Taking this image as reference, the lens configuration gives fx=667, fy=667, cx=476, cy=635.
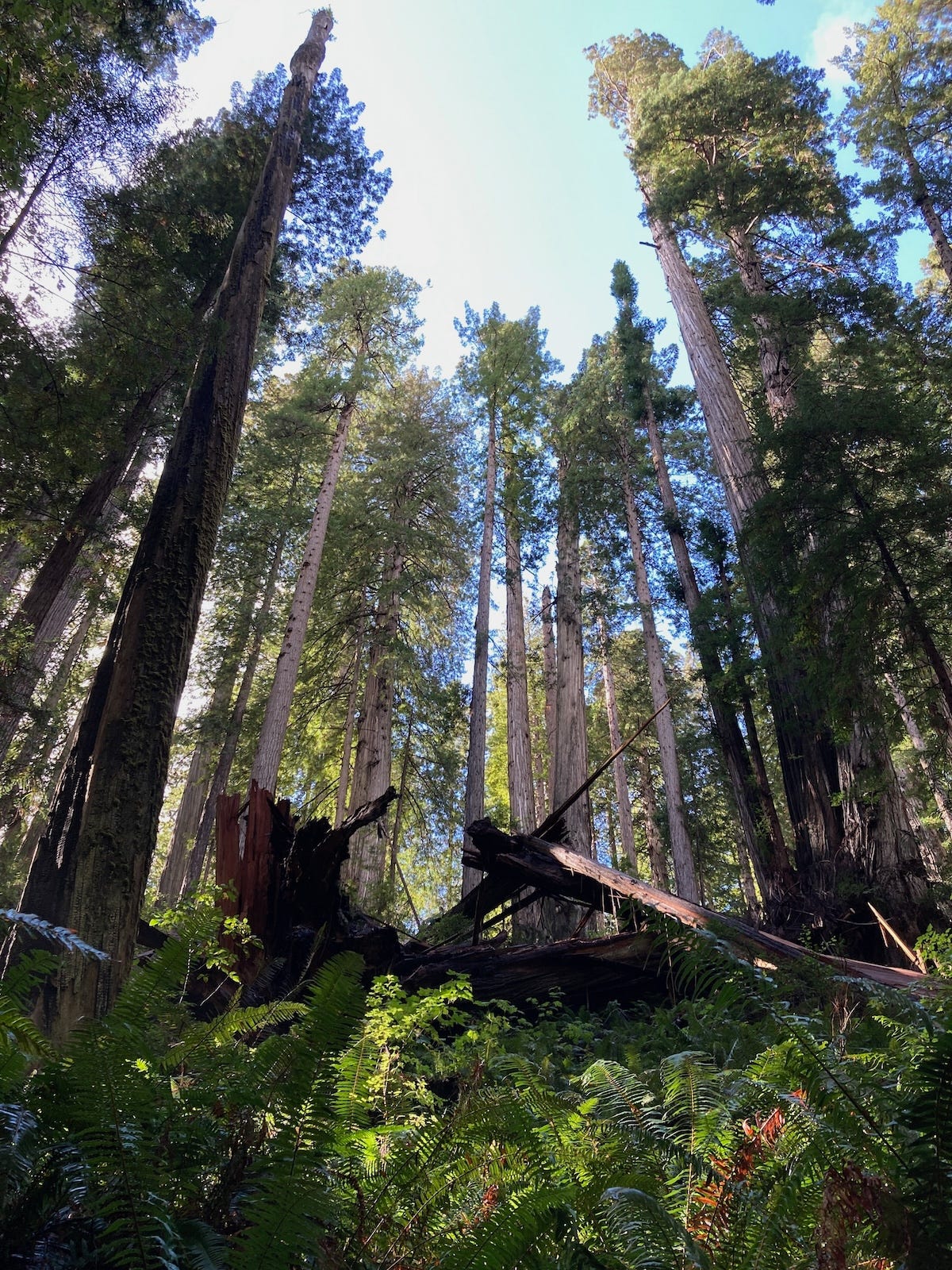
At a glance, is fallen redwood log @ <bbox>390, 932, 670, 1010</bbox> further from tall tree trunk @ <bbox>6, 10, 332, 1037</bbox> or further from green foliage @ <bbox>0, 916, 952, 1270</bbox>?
green foliage @ <bbox>0, 916, 952, 1270</bbox>

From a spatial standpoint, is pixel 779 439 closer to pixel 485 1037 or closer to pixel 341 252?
pixel 485 1037

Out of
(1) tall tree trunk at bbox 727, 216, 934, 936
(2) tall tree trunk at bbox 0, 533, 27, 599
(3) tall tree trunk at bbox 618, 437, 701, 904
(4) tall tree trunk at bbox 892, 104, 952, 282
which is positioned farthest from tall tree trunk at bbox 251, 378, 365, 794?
(4) tall tree trunk at bbox 892, 104, 952, 282

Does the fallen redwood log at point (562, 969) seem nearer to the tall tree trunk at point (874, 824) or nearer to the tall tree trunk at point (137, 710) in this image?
the tall tree trunk at point (874, 824)

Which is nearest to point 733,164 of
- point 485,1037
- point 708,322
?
point 708,322

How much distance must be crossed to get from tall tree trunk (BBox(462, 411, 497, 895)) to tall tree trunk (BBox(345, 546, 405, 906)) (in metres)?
1.79

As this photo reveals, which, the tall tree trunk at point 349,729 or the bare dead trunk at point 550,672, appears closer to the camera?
the tall tree trunk at point 349,729

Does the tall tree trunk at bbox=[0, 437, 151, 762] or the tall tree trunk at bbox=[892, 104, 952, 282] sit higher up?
the tall tree trunk at bbox=[892, 104, 952, 282]

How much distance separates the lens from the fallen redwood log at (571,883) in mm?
5116

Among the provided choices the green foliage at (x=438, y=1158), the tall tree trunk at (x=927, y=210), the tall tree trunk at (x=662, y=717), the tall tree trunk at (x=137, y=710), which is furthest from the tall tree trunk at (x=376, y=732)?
the tall tree trunk at (x=927, y=210)

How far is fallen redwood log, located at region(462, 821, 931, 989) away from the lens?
5116 millimetres

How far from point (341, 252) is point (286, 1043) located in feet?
44.9

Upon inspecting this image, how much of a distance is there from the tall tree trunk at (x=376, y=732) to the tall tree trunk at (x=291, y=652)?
202cm

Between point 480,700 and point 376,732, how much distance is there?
2.39m

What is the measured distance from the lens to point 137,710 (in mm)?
3785
